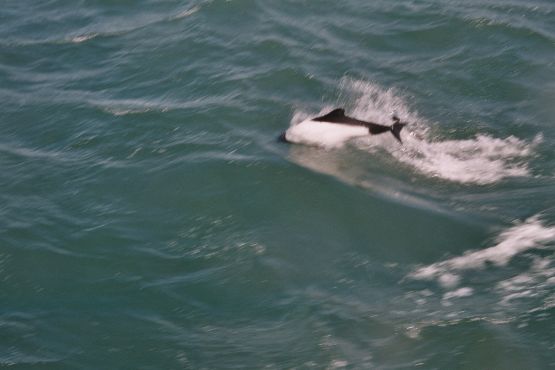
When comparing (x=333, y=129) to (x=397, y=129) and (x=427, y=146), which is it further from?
(x=427, y=146)

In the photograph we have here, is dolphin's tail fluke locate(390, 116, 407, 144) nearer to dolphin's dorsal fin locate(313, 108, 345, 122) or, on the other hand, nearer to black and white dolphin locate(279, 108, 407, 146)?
black and white dolphin locate(279, 108, 407, 146)

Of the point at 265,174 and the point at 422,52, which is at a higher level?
the point at 422,52

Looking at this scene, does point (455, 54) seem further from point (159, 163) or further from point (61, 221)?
point (61, 221)

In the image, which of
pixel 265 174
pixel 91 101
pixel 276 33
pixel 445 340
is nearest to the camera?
pixel 445 340

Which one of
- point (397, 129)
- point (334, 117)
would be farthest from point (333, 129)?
point (397, 129)

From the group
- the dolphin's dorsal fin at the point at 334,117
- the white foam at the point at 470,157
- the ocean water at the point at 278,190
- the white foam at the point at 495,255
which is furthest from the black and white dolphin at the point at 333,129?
the white foam at the point at 495,255

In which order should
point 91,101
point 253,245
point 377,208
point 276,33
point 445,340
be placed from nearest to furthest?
point 445,340 < point 253,245 < point 377,208 < point 91,101 < point 276,33

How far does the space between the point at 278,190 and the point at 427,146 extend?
2835 mm

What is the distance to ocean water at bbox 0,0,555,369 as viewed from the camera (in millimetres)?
10281

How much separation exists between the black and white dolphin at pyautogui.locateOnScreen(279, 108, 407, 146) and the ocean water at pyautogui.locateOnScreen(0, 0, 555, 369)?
121 millimetres

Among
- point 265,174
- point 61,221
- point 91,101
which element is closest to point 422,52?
point 265,174

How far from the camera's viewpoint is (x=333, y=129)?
46.8ft

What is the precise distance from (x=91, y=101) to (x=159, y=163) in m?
3.26

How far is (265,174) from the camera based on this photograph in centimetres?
1377
